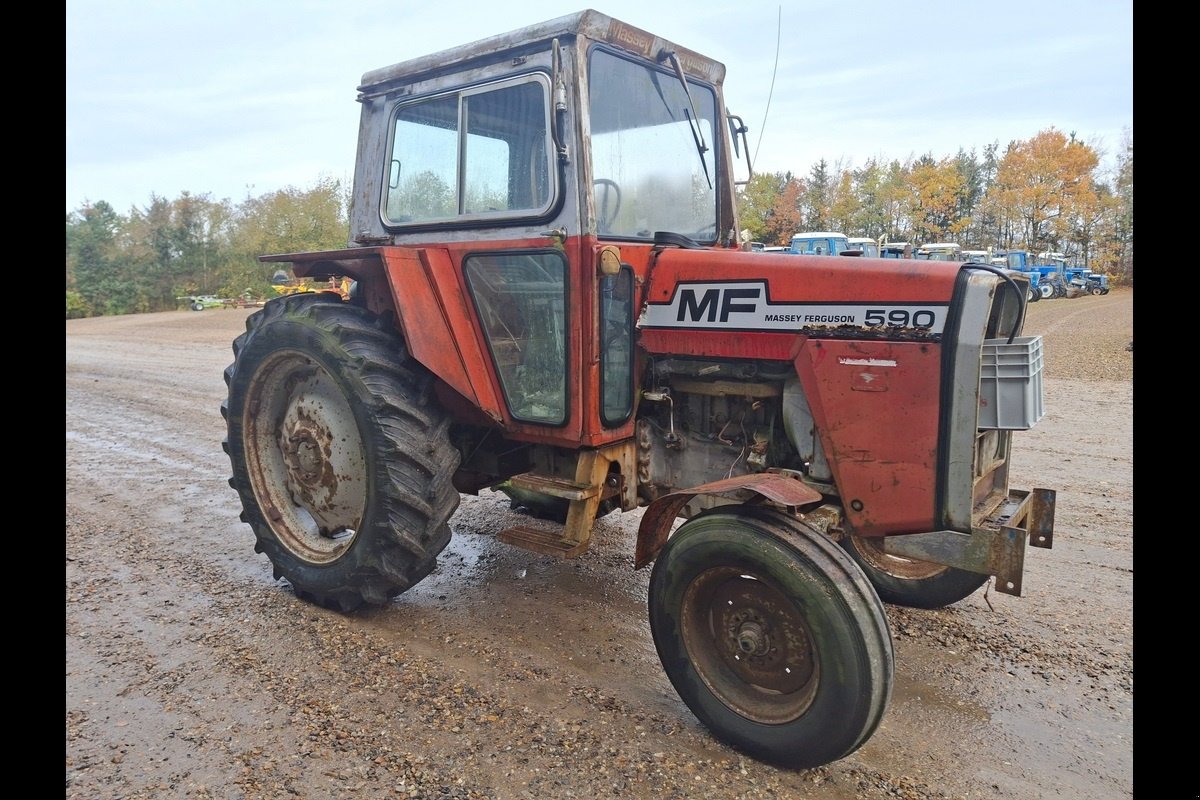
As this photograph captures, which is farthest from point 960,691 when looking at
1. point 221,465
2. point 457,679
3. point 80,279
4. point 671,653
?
point 80,279

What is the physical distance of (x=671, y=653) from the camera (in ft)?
9.30

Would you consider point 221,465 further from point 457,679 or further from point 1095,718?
point 1095,718

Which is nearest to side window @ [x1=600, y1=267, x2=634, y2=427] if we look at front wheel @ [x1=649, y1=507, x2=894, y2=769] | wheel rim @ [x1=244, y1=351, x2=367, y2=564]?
front wheel @ [x1=649, y1=507, x2=894, y2=769]

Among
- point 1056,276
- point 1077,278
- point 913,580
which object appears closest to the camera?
point 913,580

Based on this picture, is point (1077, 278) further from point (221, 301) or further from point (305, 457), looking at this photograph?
point (305, 457)

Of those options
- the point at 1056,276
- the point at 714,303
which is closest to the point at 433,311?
the point at 714,303

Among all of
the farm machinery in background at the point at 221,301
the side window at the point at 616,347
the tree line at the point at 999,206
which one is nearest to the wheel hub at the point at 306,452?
the side window at the point at 616,347

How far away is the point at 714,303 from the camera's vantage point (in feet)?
10.4

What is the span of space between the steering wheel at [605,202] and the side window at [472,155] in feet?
0.72

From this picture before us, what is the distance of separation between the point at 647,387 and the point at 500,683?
1.42 m

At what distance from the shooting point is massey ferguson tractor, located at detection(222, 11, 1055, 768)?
265cm

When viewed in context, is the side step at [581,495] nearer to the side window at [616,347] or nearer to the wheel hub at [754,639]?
the side window at [616,347]

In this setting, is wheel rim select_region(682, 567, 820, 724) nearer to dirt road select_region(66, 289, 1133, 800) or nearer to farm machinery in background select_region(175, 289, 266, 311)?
dirt road select_region(66, 289, 1133, 800)

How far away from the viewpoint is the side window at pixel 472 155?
337 cm
